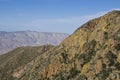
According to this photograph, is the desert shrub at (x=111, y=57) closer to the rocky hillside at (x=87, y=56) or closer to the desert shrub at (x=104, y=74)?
the rocky hillside at (x=87, y=56)

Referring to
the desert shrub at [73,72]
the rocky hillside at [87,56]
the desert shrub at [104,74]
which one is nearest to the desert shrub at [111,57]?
the rocky hillside at [87,56]

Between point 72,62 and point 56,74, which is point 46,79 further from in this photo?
point 72,62

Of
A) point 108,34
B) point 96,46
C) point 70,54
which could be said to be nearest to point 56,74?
point 70,54

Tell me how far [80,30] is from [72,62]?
2358 cm

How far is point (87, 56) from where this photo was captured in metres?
125

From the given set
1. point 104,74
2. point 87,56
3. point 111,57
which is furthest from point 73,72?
point 104,74

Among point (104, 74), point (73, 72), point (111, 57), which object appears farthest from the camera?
point (73, 72)

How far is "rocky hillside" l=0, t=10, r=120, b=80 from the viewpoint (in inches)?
4414

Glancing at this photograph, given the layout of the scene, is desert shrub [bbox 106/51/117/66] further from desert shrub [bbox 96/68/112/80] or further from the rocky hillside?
desert shrub [bbox 96/68/112/80]

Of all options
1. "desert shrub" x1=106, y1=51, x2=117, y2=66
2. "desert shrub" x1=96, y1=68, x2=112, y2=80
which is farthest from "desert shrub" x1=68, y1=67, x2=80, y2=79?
"desert shrub" x1=106, y1=51, x2=117, y2=66

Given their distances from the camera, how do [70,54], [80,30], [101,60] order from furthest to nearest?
[80,30] → [70,54] → [101,60]

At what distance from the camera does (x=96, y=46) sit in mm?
126438

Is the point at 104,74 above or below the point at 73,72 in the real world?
above

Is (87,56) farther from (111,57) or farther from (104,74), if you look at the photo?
(104,74)
